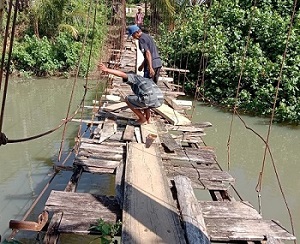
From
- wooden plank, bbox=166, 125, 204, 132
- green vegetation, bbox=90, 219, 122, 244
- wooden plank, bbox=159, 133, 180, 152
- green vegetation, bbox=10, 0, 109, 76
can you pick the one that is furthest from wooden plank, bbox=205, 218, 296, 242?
green vegetation, bbox=10, 0, 109, 76

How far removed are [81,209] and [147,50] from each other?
239 centimetres

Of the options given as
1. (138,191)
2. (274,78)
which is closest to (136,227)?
(138,191)

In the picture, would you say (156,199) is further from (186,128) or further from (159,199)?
(186,128)

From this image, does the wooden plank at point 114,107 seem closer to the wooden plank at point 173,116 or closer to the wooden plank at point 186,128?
the wooden plank at point 173,116

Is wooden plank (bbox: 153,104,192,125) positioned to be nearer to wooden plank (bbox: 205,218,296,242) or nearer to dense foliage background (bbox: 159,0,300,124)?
wooden plank (bbox: 205,218,296,242)

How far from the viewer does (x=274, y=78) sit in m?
8.76

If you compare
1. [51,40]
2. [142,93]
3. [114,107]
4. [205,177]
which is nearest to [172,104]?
[114,107]

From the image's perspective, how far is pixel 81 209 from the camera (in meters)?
2.68

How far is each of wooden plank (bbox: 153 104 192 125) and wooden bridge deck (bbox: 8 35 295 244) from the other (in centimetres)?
50

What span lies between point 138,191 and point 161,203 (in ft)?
0.71

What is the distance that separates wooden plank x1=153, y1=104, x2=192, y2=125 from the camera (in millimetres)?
4988

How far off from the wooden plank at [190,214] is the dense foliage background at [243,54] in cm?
504

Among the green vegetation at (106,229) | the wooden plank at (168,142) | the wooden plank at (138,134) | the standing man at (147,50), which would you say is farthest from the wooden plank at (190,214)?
the standing man at (147,50)

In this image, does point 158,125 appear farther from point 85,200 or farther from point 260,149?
point 260,149
